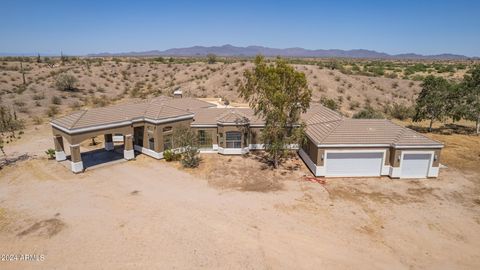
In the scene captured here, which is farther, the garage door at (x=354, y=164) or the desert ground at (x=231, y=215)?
the garage door at (x=354, y=164)

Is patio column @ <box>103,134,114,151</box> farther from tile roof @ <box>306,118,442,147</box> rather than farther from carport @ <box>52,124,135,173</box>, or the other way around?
tile roof @ <box>306,118,442,147</box>

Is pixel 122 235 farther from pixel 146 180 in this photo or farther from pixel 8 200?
pixel 8 200

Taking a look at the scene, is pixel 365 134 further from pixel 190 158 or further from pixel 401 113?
pixel 401 113

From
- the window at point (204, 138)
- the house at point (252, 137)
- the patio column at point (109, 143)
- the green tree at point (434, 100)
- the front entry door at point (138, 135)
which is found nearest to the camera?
the house at point (252, 137)

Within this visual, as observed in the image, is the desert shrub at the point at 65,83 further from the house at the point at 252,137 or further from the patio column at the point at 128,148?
the patio column at the point at 128,148

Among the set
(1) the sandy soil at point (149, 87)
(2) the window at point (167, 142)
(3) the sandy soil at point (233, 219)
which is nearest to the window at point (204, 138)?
(2) the window at point (167, 142)

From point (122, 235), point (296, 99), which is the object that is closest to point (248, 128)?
point (296, 99)

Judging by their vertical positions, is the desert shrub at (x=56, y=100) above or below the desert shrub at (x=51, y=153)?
above
